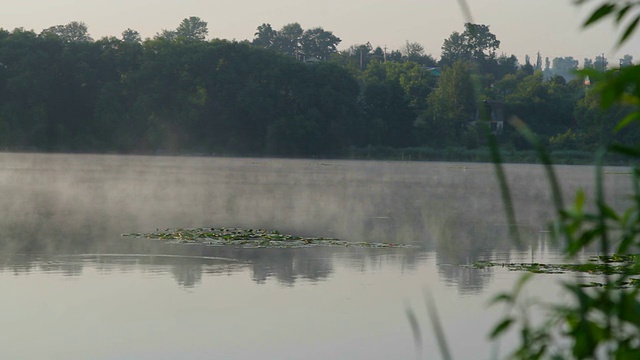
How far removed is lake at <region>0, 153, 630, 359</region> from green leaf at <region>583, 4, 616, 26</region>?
0.53 m

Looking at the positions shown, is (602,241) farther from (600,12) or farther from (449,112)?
(449,112)

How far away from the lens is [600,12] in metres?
1.95

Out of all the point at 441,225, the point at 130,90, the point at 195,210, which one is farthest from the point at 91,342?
the point at 130,90

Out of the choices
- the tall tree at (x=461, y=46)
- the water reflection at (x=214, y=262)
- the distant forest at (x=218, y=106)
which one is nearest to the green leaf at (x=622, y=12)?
the water reflection at (x=214, y=262)

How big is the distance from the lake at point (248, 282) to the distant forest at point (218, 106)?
60.2m

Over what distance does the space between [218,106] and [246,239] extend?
72327 mm

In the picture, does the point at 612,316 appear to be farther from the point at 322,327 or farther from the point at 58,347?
the point at 322,327

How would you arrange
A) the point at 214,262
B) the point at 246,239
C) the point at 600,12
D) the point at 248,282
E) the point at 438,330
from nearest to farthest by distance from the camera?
the point at 600,12 → the point at 438,330 → the point at 248,282 → the point at 214,262 → the point at 246,239

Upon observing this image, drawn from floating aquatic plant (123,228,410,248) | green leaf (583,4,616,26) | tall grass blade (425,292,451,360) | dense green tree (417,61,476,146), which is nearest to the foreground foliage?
green leaf (583,4,616,26)

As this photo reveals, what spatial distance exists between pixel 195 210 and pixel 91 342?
16593 millimetres

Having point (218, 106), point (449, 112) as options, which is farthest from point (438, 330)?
point (449, 112)

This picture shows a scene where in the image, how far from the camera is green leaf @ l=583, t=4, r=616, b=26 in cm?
193

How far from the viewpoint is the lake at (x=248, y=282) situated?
348 inches

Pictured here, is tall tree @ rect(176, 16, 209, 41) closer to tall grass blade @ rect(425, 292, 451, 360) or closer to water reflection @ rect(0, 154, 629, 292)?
water reflection @ rect(0, 154, 629, 292)
